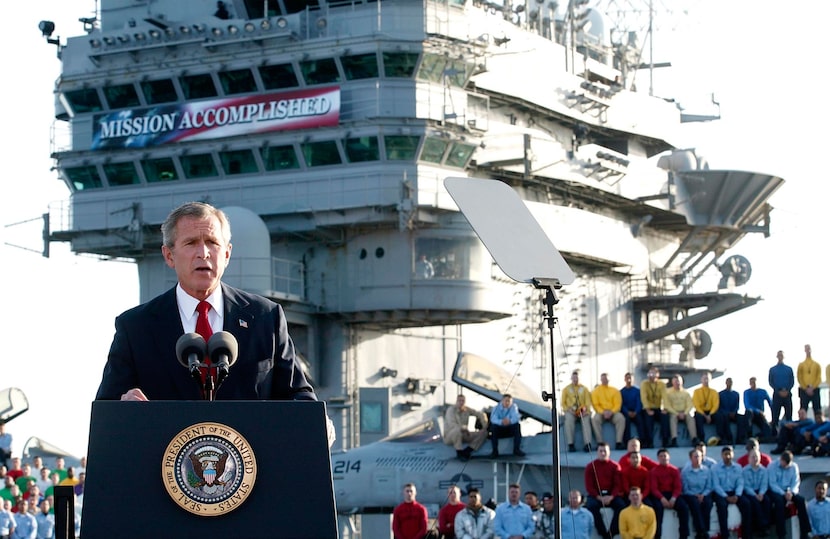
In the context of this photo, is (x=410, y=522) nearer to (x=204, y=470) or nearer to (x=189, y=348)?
(x=189, y=348)

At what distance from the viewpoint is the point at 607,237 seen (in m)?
40.5

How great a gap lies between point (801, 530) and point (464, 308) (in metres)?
14.6

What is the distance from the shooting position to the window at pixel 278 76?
34031mm

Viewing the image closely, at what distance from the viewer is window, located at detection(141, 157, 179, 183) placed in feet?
115

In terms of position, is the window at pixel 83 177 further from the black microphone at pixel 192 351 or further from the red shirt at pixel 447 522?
the black microphone at pixel 192 351

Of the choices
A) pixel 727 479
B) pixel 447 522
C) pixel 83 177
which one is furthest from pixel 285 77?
pixel 727 479

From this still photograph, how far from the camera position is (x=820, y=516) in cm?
2022

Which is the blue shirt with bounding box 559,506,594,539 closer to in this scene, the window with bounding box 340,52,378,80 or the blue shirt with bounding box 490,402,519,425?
the blue shirt with bounding box 490,402,519,425

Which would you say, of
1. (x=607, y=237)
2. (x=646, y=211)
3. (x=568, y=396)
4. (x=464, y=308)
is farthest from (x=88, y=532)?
(x=646, y=211)

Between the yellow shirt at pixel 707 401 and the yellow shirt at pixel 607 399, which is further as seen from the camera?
the yellow shirt at pixel 607 399

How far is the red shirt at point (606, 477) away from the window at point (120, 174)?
18.3m

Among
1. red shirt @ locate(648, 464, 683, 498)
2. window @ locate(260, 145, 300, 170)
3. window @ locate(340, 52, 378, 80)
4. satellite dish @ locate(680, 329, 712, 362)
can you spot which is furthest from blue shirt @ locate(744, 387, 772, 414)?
satellite dish @ locate(680, 329, 712, 362)

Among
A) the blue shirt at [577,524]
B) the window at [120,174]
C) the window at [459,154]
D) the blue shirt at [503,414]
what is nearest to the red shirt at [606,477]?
the blue shirt at [577,524]

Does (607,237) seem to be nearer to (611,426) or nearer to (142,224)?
(142,224)
